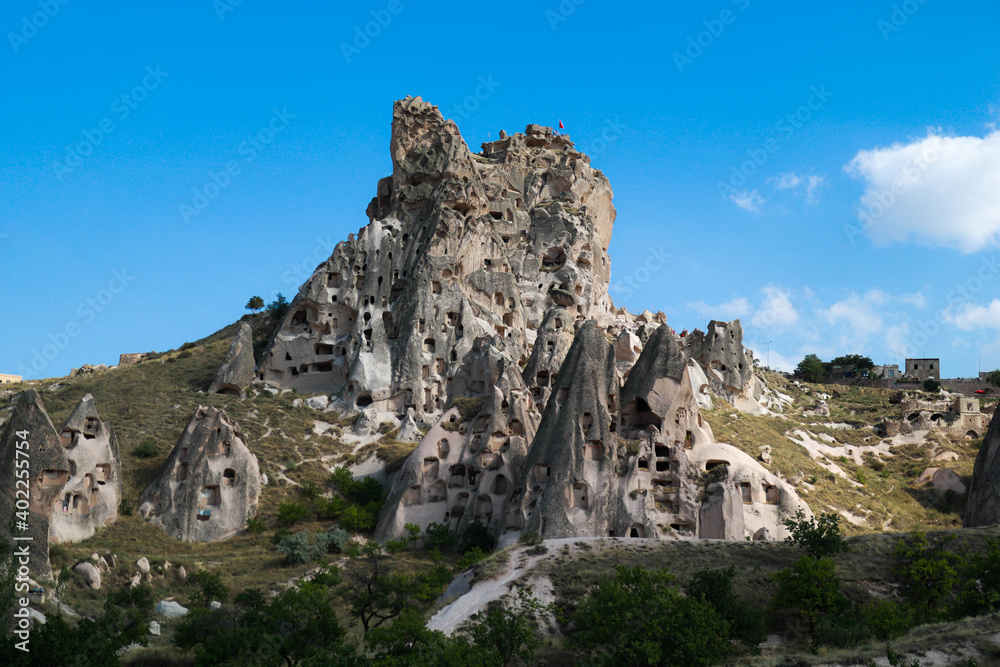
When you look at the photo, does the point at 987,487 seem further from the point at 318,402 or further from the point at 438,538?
the point at 318,402

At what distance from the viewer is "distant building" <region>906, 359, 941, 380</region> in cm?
13450

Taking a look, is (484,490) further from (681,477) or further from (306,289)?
(306,289)

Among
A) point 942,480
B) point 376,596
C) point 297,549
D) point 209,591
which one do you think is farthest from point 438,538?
point 942,480

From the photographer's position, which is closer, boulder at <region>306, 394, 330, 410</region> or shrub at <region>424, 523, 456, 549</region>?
shrub at <region>424, 523, 456, 549</region>

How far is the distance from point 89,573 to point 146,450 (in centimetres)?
1783

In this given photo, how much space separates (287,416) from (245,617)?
37187mm

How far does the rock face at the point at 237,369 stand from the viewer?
8200 centimetres

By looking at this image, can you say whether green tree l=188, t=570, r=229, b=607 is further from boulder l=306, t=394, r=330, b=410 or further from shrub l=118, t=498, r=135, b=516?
boulder l=306, t=394, r=330, b=410

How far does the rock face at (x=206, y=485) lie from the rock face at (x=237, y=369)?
16305 mm

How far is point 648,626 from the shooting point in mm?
35594

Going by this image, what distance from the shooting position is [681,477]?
5606cm

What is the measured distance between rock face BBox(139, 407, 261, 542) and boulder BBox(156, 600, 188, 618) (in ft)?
36.9

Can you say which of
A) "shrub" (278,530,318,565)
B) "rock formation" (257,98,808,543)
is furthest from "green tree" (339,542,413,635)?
"rock formation" (257,98,808,543)

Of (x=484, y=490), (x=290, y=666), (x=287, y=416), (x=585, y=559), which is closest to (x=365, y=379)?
(x=287, y=416)
